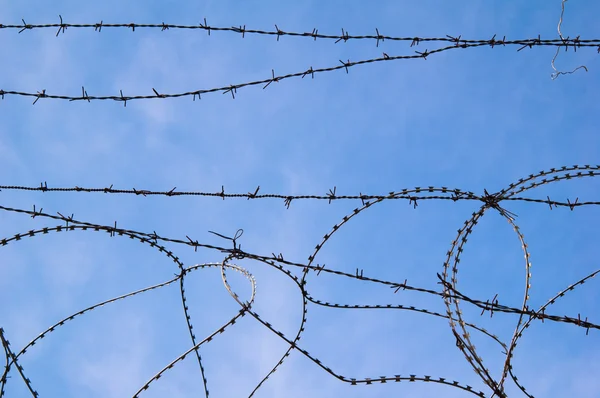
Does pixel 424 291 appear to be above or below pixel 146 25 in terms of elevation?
below

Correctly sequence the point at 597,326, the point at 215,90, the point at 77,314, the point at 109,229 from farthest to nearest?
the point at 215,90 → the point at 77,314 → the point at 109,229 → the point at 597,326

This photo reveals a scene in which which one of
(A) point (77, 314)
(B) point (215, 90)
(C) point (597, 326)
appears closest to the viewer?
(C) point (597, 326)

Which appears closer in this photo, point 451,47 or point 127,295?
point 127,295

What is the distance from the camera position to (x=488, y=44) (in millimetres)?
6387

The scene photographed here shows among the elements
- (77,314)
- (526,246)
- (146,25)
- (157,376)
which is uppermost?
(146,25)

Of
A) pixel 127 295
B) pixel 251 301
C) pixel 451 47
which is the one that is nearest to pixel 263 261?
pixel 251 301

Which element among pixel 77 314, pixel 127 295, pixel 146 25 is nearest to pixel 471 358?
pixel 127 295

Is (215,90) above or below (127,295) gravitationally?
above

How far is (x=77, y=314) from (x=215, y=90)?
2211 mm

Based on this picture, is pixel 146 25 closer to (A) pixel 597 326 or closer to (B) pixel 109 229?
(B) pixel 109 229

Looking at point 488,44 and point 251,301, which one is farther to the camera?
point 488,44

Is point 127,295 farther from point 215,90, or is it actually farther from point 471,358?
point 471,358

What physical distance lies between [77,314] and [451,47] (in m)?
3.89

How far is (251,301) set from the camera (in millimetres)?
5719
